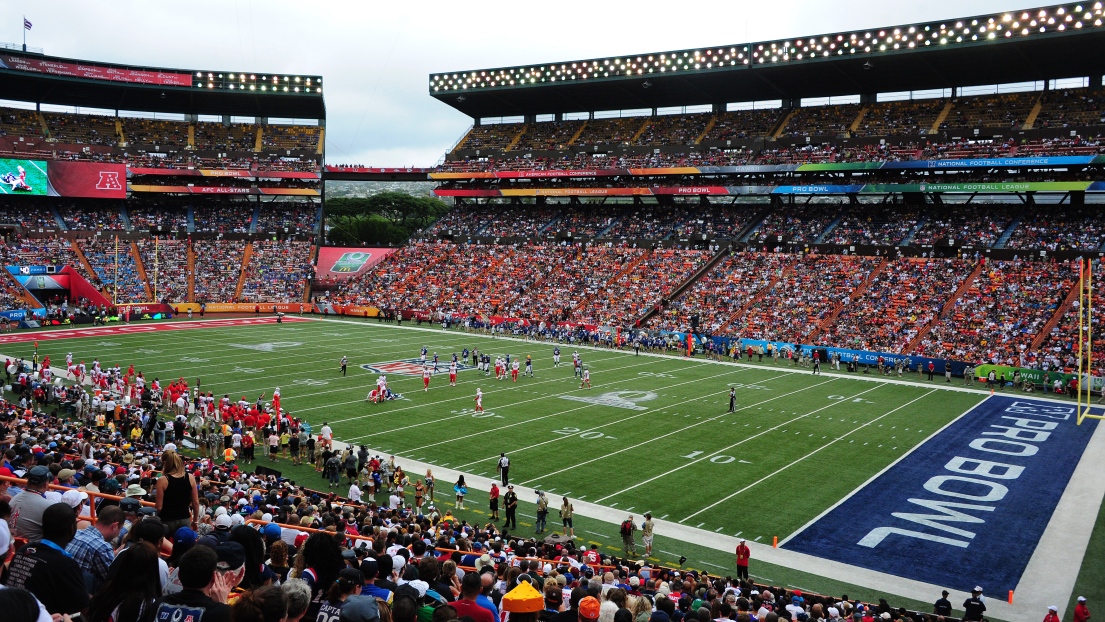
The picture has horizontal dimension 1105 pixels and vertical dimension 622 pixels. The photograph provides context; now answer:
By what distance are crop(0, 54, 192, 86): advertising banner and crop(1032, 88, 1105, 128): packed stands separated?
6556 cm

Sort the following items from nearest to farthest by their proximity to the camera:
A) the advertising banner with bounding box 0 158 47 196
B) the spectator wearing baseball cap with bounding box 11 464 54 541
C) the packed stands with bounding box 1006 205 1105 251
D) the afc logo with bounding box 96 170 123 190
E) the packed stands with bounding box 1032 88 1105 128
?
the spectator wearing baseball cap with bounding box 11 464 54 541, the packed stands with bounding box 1006 205 1105 251, the packed stands with bounding box 1032 88 1105 128, the advertising banner with bounding box 0 158 47 196, the afc logo with bounding box 96 170 123 190

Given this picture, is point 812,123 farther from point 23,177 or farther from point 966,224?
point 23,177

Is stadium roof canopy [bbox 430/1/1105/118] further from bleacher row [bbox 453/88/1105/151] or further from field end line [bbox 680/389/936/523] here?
field end line [bbox 680/389/936/523]

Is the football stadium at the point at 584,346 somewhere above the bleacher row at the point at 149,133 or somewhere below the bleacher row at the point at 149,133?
below

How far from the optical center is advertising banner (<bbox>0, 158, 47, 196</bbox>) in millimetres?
60438

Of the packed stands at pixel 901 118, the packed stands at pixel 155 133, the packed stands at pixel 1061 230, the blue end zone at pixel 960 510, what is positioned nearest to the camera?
the blue end zone at pixel 960 510

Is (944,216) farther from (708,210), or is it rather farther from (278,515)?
(278,515)

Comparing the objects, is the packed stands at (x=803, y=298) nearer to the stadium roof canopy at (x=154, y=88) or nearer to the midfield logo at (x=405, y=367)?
the midfield logo at (x=405, y=367)

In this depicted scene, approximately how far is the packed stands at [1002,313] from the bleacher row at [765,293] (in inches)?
2.5

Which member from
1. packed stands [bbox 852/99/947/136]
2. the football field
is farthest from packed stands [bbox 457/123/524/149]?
the football field

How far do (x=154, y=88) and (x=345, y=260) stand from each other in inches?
858

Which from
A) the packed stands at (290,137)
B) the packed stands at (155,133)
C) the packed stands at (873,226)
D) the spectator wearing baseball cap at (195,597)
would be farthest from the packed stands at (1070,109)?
the packed stands at (155,133)

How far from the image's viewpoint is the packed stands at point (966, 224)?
48.4 metres

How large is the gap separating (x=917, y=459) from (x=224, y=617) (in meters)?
22.9
